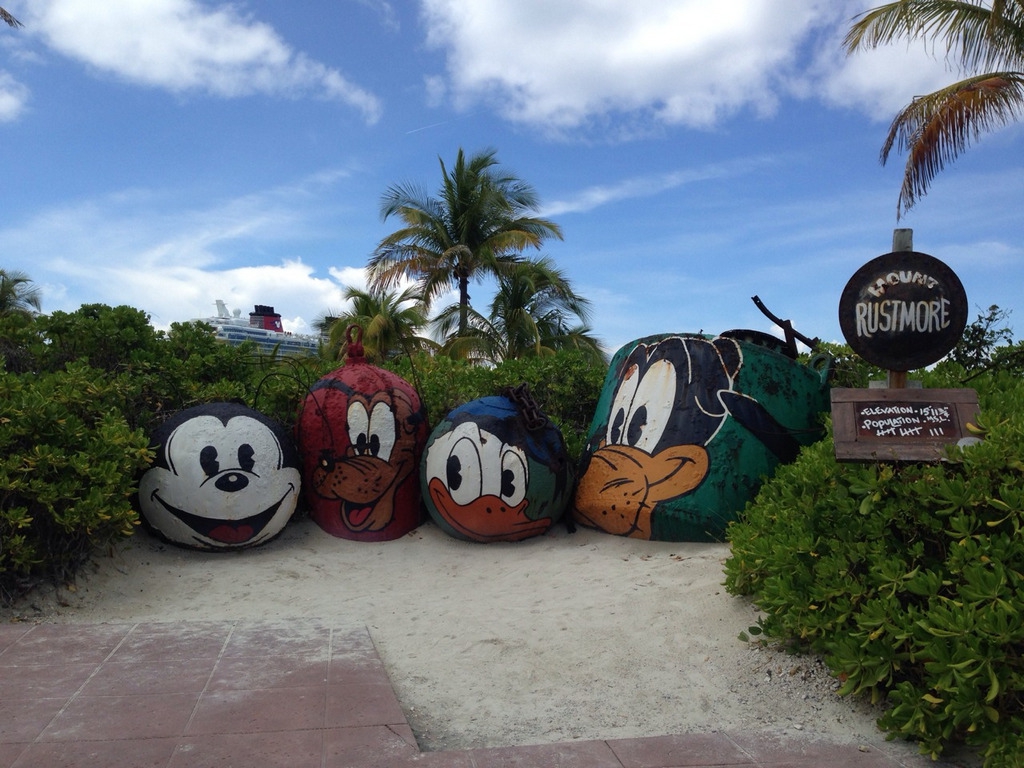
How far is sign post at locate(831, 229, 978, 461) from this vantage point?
3988 mm

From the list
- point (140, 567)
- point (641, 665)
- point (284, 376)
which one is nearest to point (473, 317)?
point (284, 376)

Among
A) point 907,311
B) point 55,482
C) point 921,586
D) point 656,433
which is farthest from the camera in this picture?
point 656,433

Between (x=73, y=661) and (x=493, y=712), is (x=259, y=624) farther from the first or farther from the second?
(x=493, y=712)

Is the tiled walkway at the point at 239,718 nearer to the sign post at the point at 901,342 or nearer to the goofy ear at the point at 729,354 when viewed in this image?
the sign post at the point at 901,342

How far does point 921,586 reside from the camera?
140 inches

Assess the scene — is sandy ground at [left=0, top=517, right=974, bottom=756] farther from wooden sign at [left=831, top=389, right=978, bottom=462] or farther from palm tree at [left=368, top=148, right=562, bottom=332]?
palm tree at [left=368, top=148, right=562, bottom=332]

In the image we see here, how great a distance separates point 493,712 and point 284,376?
4.71 meters

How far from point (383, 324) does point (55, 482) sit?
18.5 m

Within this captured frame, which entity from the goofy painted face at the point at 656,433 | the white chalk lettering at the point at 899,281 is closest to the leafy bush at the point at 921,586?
the white chalk lettering at the point at 899,281

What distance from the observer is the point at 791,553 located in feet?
13.9

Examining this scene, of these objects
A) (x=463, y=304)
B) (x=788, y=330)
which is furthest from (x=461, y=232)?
(x=788, y=330)

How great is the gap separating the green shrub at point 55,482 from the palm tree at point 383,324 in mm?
17486

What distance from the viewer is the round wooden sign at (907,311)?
4465mm

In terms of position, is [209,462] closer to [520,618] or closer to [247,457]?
[247,457]
